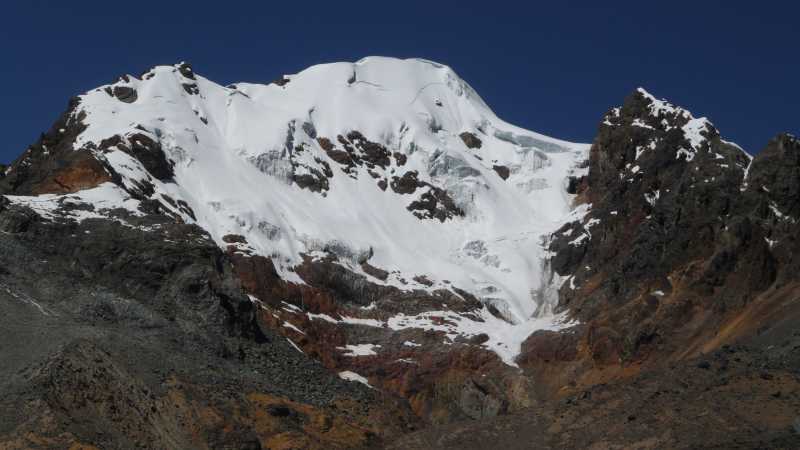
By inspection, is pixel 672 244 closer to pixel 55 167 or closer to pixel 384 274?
pixel 384 274

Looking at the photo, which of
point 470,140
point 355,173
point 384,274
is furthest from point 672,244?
point 470,140

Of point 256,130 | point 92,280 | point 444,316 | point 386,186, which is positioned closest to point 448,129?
point 386,186

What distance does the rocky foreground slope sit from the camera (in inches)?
3012

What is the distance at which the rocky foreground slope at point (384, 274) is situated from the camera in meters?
76.5

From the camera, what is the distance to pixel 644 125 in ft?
479

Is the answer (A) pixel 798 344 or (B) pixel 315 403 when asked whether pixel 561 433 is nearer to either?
(A) pixel 798 344

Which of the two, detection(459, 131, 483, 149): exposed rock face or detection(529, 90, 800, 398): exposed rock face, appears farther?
detection(459, 131, 483, 149): exposed rock face

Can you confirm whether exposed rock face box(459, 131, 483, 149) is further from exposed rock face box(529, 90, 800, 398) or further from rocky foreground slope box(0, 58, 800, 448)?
exposed rock face box(529, 90, 800, 398)

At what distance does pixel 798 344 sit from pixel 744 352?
170 inches

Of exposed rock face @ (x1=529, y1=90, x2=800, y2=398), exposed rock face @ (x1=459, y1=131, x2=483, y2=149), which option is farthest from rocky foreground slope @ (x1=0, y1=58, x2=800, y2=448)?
exposed rock face @ (x1=459, y1=131, x2=483, y2=149)

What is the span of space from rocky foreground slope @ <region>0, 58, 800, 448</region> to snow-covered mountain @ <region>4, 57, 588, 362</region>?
0.39 meters

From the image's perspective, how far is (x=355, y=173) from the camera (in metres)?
155

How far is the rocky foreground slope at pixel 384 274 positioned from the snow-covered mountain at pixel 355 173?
39 centimetres

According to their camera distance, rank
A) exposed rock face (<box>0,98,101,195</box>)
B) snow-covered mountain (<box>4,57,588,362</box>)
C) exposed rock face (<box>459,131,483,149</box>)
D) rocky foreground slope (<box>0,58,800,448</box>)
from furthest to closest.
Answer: exposed rock face (<box>459,131,483,149</box>), snow-covered mountain (<box>4,57,588,362</box>), exposed rock face (<box>0,98,101,195</box>), rocky foreground slope (<box>0,58,800,448</box>)
